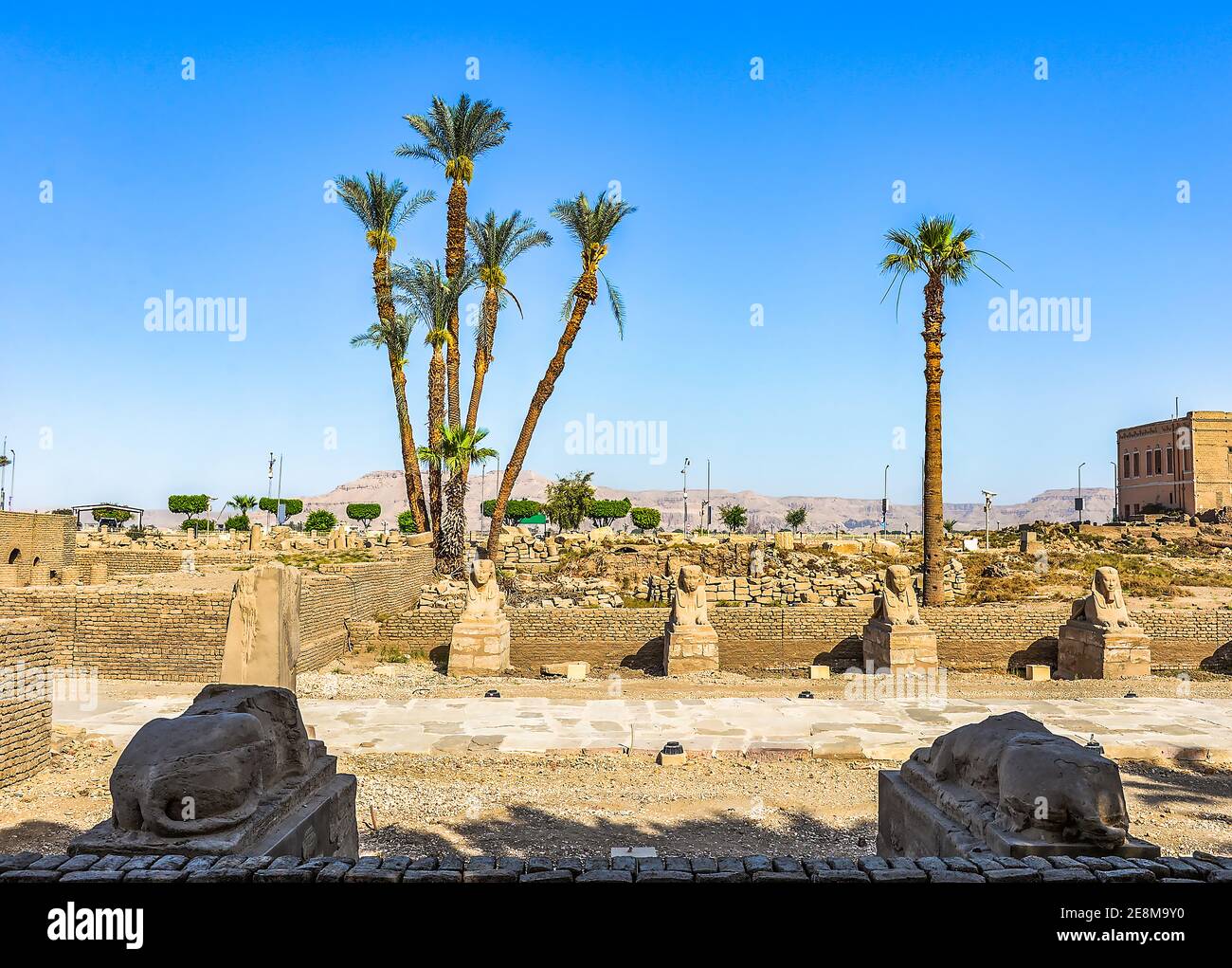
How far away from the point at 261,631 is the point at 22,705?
2.29m

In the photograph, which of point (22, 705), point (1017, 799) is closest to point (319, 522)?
point (22, 705)

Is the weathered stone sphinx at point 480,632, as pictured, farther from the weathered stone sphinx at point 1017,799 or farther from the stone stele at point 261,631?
the weathered stone sphinx at point 1017,799

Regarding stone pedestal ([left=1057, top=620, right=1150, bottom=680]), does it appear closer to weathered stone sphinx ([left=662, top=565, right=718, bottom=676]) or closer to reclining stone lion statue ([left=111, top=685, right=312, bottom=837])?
weathered stone sphinx ([left=662, top=565, right=718, bottom=676])

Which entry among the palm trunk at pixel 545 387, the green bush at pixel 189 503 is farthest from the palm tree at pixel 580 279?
the green bush at pixel 189 503

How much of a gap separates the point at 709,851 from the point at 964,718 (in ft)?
17.0

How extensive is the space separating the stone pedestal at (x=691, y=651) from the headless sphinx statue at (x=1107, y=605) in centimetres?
592

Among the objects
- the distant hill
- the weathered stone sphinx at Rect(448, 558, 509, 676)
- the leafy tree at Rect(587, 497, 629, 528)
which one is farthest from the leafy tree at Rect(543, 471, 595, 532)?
the distant hill

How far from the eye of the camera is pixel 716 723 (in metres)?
9.50

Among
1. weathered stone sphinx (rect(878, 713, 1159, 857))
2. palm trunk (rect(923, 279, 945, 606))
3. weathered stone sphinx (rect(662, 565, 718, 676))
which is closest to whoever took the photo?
weathered stone sphinx (rect(878, 713, 1159, 857))

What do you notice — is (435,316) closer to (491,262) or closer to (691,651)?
(491,262)

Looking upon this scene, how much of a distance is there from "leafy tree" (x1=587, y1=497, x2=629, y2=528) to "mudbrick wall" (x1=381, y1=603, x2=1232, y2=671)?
105 feet

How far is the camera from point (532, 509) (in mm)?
52844

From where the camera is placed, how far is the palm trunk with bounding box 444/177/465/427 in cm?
2280
